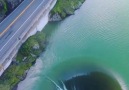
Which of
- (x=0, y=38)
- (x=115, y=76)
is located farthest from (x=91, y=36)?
(x=0, y=38)

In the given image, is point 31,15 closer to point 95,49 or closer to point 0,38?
point 0,38

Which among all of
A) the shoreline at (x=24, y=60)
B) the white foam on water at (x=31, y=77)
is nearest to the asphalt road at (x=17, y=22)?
the shoreline at (x=24, y=60)

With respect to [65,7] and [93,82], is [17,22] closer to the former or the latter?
[65,7]

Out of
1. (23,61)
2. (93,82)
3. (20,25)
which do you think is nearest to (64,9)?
(20,25)

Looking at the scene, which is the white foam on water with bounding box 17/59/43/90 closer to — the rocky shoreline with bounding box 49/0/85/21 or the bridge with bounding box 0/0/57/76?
the bridge with bounding box 0/0/57/76

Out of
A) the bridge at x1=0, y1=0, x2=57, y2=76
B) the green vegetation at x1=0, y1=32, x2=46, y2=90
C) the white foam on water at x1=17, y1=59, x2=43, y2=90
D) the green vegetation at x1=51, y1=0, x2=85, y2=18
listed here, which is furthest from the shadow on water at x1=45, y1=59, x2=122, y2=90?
the green vegetation at x1=51, y1=0, x2=85, y2=18

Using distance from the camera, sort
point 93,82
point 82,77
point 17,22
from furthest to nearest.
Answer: point 17,22
point 82,77
point 93,82
